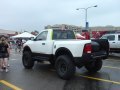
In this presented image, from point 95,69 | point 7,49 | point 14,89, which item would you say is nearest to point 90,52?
point 95,69

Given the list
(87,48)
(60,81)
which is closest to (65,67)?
(60,81)

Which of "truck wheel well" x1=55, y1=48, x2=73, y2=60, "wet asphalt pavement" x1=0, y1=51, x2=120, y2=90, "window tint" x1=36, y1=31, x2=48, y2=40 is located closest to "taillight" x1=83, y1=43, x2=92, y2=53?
"truck wheel well" x1=55, y1=48, x2=73, y2=60

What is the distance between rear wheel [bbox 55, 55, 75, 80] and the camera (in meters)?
10.1

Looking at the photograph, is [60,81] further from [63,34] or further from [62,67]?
[63,34]

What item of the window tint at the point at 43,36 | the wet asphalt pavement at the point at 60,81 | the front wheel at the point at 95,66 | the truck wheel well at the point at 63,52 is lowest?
the wet asphalt pavement at the point at 60,81

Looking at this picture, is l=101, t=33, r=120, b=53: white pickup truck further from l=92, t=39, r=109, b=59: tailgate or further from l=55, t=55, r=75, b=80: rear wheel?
l=55, t=55, r=75, b=80: rear wheel

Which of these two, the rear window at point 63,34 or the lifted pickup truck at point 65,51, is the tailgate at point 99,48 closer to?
the lifted pickup truck at point 65,51

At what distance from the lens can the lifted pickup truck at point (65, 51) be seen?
9.83 metres

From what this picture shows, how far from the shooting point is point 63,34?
12.2 metres

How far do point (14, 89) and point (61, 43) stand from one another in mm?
3024

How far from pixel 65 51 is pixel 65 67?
25.1 inches

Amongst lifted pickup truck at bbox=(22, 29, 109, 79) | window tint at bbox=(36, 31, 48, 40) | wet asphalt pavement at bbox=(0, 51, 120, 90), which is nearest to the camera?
wet asphalt pavement at bbox=(0, 51, 120, 90)

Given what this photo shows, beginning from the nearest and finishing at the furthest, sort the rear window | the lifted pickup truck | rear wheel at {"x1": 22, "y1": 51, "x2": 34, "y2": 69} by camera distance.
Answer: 1. the lifted pickup truck
2. the rear window
3. rear wheel at {"x1": 22, "y1": 51, "x2": 34, "y2": 69}

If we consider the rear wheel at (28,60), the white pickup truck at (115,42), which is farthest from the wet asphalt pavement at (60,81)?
the white pickup truck at (115,42)
